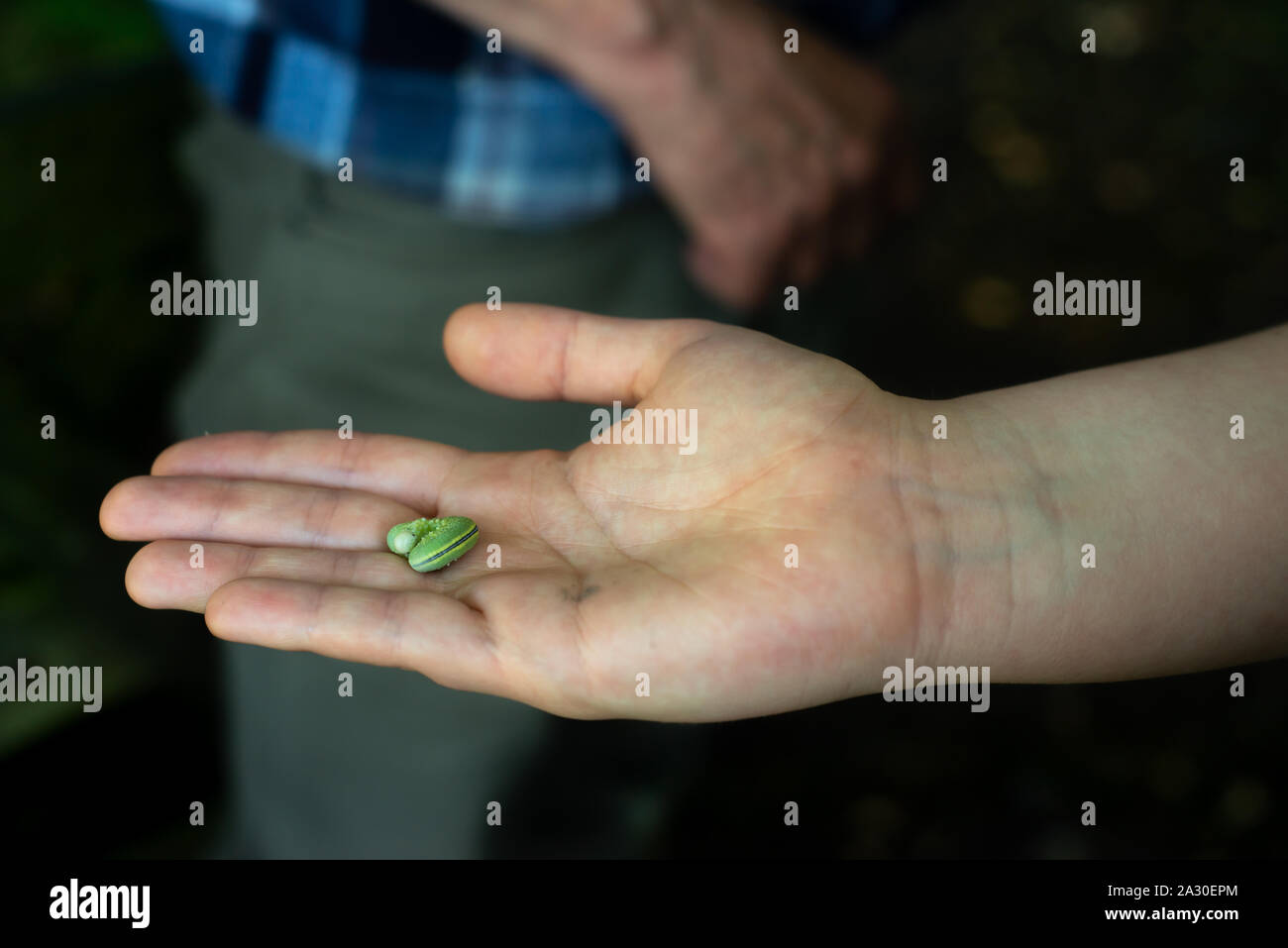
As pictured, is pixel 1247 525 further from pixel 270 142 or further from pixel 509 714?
pixel 270 142

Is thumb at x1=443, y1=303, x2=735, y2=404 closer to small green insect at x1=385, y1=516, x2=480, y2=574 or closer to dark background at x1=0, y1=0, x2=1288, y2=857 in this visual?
small green insect at x1=385, y1=516, x2=480, y2=574

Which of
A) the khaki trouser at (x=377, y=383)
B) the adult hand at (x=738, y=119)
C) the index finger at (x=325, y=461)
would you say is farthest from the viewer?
the khaki trouser at (x=377, y=383)

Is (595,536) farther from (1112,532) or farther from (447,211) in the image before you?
(447,211)

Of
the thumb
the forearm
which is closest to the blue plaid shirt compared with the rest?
the thumb

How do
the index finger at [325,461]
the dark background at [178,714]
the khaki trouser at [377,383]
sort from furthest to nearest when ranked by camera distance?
the dark background at [178,714] < the khaki trouser at [377,383] < the index finger at [325,461]

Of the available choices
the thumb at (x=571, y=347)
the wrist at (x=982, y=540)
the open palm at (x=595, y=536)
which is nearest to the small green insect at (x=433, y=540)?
the open palm at (x=595, y=536)

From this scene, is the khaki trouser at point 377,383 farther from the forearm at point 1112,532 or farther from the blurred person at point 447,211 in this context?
the forearm at point 1112,532

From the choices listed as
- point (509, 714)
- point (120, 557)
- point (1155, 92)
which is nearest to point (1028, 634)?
point (509, 714)
